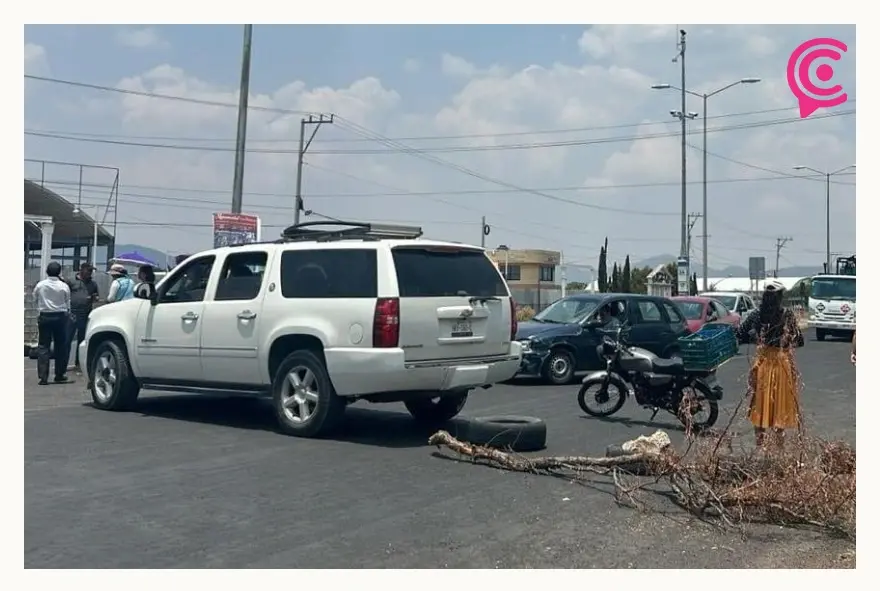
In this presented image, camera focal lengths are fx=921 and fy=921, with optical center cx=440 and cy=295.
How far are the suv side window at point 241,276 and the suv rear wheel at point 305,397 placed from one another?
973 mm

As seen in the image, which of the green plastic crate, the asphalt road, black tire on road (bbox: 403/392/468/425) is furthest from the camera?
the green plastic crate

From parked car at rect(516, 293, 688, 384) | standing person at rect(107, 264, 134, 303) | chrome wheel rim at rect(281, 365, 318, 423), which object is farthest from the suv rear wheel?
parked car at rect(516, 293, 688, 384)

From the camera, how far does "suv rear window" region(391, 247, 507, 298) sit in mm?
8820

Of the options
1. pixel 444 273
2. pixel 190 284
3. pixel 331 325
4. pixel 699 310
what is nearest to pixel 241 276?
pixel 190 284

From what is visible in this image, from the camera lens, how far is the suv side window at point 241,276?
9633 mm

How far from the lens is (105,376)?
35.8 ft

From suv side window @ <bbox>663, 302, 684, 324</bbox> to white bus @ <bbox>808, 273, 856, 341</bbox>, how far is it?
14843mm

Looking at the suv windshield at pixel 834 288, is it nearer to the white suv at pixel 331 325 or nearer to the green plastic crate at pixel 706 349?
the green plastic crate at pixel 706 349

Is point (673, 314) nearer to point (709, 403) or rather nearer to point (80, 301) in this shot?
point (709, 403)

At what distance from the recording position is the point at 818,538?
5750mm

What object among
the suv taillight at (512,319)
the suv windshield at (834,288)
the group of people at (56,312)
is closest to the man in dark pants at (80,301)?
the group of people at (56,312)

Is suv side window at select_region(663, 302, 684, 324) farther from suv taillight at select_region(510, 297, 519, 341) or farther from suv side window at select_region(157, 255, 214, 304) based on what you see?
suv side window at select_region(157, 255, 214, 304)

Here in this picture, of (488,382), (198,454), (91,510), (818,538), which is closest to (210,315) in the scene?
(198,454)

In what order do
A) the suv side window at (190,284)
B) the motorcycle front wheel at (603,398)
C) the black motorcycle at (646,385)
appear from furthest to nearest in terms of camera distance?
1. the motorcycle front wheel at (603,398)
2. the black motorcycle at (646,385)
3. the suv side window at (190,284)
